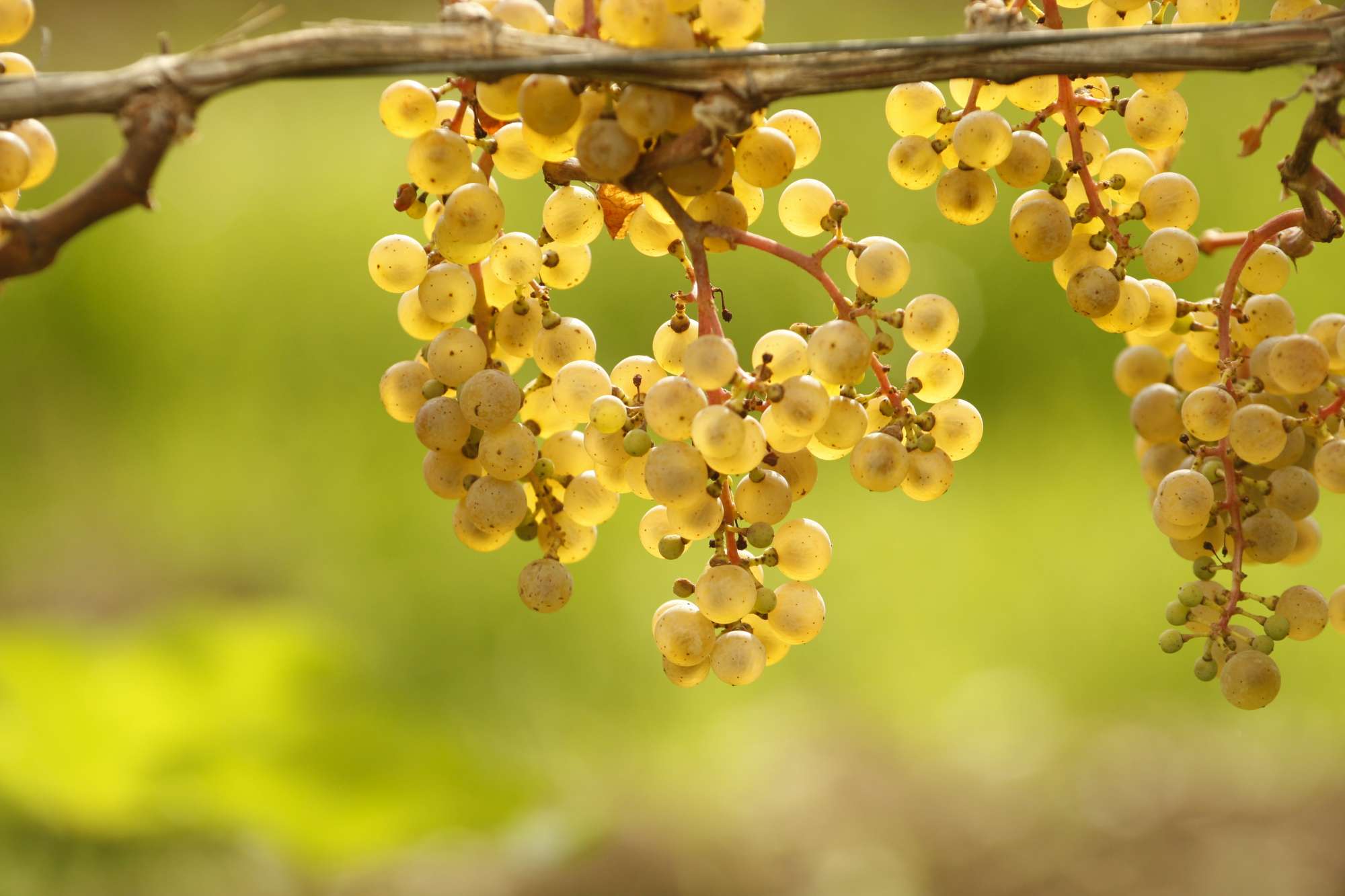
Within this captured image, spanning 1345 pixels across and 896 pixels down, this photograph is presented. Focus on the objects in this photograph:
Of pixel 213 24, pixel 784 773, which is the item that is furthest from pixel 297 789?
pixel 213 24

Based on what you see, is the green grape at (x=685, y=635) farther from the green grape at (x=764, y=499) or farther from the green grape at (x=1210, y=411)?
the green grape at (x=1210, y=411)

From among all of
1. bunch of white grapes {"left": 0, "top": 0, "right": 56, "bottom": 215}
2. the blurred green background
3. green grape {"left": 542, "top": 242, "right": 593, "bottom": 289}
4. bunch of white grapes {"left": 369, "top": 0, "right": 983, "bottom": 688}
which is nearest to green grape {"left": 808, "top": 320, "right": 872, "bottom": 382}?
bunch of white grapes {"left": 369, "top": 0, "right": 983, "bottom": 688}

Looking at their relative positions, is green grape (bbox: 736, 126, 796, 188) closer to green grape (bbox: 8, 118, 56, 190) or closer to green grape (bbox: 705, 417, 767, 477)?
green grape (bbox: 705, 417, 767, 477)

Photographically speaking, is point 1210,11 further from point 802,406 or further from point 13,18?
point 13,18

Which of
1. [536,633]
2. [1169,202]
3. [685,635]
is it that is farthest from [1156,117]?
[536,633]

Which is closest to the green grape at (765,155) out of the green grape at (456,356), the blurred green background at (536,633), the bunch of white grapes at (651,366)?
the bunch of white grapes at (651,366)

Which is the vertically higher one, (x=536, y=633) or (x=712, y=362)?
(x=536, y=633)
